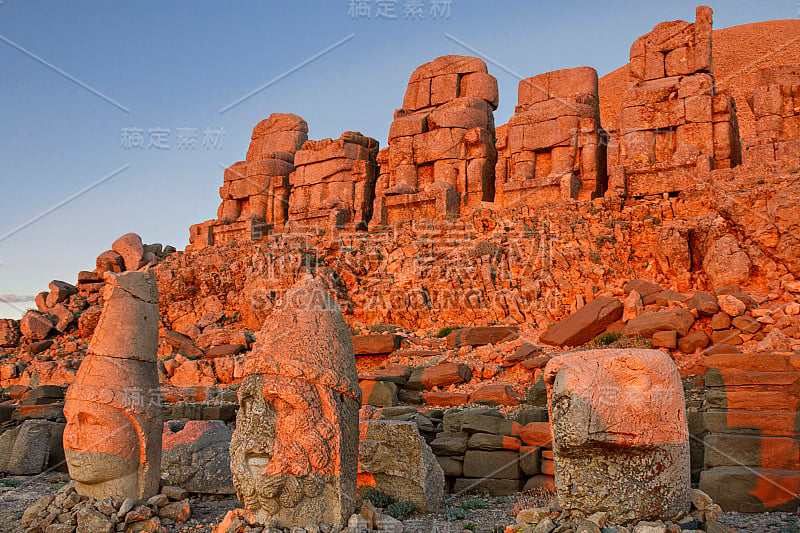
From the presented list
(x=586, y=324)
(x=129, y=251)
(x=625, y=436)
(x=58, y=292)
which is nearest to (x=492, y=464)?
(x=625, y=436)

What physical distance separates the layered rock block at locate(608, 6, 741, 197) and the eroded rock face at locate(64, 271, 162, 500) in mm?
11516

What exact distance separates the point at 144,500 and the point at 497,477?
3.24 meters

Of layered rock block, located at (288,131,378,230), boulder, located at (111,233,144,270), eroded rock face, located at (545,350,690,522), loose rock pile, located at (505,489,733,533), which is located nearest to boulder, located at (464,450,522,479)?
loose rock pile, located at (505,489,733,533)

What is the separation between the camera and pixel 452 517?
17.6 ft

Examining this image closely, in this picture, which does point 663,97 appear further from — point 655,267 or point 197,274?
point 197,274

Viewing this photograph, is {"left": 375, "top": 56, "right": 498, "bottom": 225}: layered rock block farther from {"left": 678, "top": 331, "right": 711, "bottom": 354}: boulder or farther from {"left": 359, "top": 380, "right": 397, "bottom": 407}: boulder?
{"left": 678, "top": 331, "right": 711, "bottom": 354}: boulder

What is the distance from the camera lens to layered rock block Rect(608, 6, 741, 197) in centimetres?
1424

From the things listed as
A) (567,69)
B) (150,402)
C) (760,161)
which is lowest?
(150,402)

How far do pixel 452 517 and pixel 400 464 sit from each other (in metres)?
0.61

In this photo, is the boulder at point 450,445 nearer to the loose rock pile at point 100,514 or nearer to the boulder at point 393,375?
the loose rock pile at point 100,514

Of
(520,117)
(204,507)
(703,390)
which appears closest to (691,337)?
(703,390)

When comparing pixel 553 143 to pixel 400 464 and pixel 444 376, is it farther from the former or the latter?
pixel 400 464

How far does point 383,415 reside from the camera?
796 centimetres

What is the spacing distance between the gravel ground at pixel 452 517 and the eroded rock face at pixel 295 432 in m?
0.96
